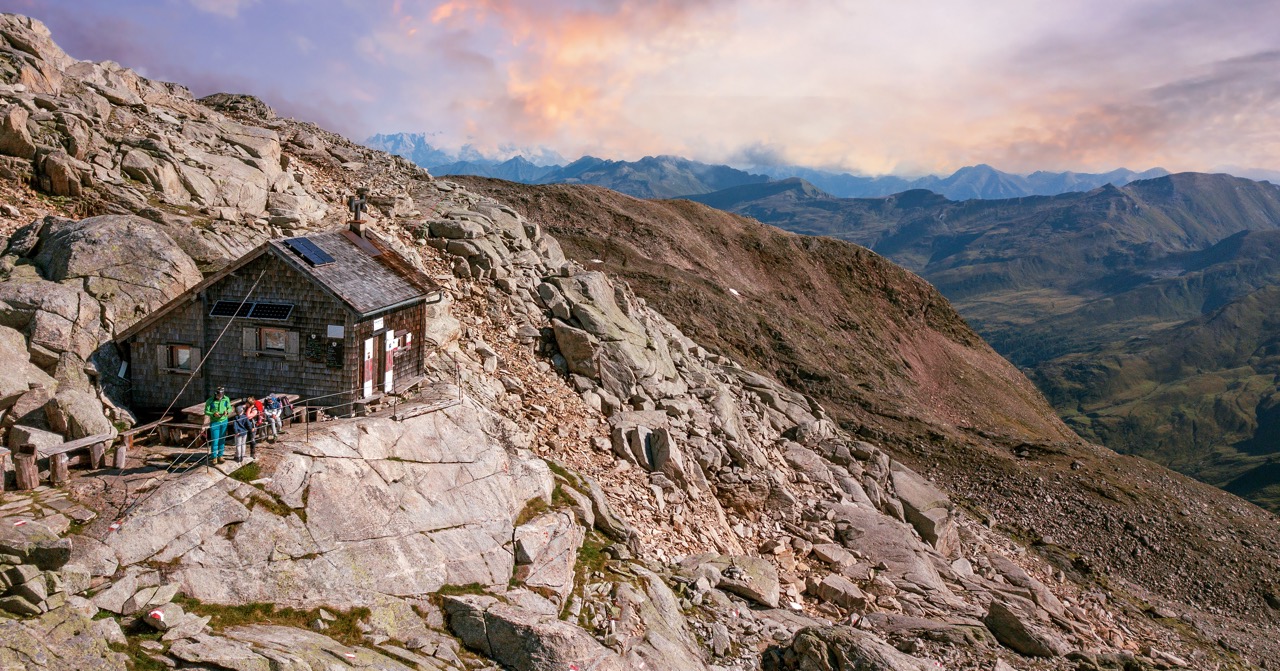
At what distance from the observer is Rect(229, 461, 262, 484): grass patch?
1703cm

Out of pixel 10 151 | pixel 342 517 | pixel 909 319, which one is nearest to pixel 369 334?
pixel 342 517

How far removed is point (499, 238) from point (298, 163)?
52.4 feet

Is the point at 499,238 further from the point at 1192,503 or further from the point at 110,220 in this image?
the point at 1192,503

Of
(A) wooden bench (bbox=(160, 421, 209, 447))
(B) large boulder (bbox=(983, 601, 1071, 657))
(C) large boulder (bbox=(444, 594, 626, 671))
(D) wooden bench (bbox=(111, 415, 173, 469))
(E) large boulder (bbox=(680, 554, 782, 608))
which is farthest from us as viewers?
(B) large boulder (bbox=(983, 601, 1071, 657))

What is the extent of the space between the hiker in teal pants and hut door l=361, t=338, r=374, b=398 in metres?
4.29

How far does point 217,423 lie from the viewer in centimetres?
1777

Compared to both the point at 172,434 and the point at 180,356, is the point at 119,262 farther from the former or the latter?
the point at 172,434

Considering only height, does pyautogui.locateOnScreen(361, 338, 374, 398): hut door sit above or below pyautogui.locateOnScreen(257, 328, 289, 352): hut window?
below

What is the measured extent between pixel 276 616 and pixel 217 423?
18.6 ft

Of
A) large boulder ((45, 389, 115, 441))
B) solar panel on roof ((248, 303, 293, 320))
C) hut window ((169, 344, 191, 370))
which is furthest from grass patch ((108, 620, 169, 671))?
hut window ((169, 344, 191, 370))

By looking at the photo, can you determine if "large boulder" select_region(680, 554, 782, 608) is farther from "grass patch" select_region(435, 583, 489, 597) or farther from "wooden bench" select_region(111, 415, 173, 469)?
"wooden bench" select_region(111, 415, 173, 469)

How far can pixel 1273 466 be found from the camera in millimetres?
149750

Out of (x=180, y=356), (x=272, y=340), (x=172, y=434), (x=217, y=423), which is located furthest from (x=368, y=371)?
(x=180, y=356)

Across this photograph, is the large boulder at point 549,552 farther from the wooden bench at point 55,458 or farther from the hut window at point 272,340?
the wooden bench at point 55,458
